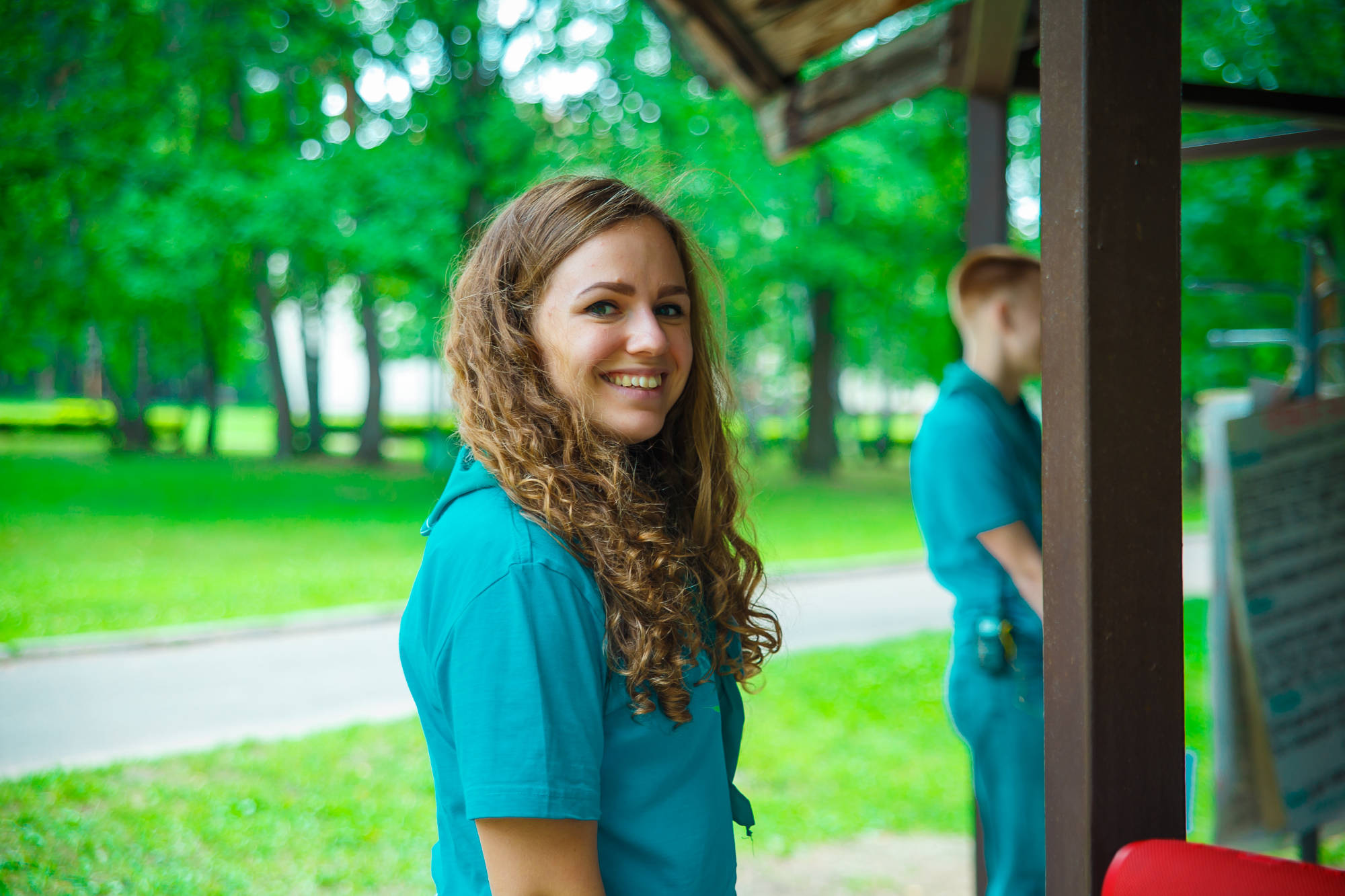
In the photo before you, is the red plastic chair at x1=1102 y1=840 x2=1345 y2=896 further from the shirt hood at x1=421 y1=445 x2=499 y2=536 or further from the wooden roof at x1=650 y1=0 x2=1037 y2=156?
the wooden roof at x1=650 y1=0 x2=1037 y2=156

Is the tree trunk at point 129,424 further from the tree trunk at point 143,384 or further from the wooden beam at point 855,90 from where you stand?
the wooden beam at point 855,90

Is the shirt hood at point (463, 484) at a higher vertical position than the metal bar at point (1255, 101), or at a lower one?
lower

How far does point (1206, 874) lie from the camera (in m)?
1.29

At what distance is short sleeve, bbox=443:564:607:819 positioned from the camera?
117 centimetres

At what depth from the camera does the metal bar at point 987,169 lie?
10.7ft

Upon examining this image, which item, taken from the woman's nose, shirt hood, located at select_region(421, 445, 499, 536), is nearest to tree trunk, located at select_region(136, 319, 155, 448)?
shirt hood, located at select_region(421, 445, 499, 536)

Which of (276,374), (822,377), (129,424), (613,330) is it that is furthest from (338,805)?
(129,424)

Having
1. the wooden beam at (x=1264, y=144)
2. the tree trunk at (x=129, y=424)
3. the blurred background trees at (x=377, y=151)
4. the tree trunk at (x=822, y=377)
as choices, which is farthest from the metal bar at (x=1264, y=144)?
the tree trunk at (x=129, y=424)

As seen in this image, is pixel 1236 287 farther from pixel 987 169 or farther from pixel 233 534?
pixel 233 534

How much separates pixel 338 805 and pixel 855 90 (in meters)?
3.92

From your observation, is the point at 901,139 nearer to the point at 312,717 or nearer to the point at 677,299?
the point at 312,717

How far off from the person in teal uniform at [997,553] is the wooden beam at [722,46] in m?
1.07

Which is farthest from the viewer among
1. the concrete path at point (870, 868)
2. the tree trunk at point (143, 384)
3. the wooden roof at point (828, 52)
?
the tree trunk at point (143, 384)

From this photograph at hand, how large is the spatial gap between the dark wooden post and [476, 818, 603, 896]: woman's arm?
0.72m
